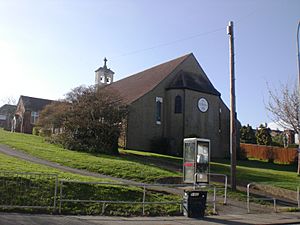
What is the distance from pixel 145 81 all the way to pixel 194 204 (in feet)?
101

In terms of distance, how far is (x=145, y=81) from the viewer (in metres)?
43.0

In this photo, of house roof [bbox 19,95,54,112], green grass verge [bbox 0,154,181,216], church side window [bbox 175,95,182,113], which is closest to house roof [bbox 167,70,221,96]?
church side window [bbox 175,95,182,113]

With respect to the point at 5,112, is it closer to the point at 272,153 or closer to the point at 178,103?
the point at 178,103

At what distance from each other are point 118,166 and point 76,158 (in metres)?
3.72

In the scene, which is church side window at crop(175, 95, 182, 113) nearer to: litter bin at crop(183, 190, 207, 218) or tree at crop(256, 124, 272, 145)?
tree at crop(256, 124, 272, 145)

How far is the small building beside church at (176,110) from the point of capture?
36938 millimetres

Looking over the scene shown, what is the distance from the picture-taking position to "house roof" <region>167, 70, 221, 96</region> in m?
39.3

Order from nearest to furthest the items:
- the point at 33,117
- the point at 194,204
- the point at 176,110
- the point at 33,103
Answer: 1. the point at 194,204
2. the point at 176,110
3. the point at 33,117
4. the point at 33,103

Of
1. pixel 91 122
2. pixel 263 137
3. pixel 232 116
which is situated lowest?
pixel 232 116

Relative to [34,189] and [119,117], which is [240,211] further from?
[119,117]

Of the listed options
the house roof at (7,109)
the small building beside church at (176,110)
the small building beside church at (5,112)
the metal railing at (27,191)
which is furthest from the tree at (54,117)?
the house roof at (7,109)

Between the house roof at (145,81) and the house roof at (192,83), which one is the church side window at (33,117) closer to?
the house roof at (145,81)

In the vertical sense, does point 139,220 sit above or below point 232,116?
below

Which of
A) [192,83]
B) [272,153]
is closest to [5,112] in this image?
[192,83]
